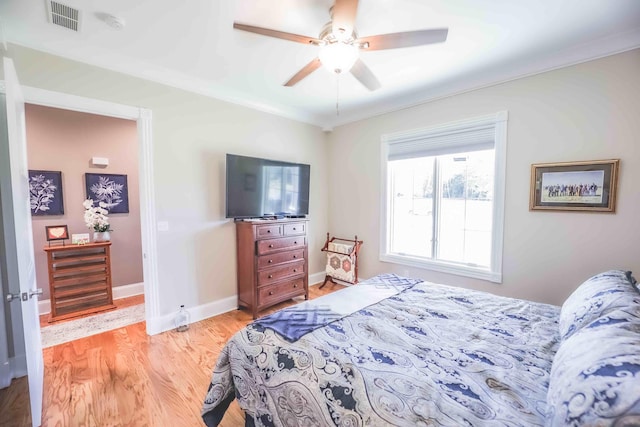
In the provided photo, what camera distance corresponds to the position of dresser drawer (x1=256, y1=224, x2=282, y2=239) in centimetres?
313

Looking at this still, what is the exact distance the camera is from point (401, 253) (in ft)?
12.4

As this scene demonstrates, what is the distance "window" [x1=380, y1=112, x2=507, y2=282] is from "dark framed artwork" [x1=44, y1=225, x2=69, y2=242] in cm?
422

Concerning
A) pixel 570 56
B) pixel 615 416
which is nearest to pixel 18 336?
pixel 615 416

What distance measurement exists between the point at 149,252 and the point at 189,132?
1376 mm

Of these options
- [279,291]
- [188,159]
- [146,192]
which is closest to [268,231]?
[279,291]

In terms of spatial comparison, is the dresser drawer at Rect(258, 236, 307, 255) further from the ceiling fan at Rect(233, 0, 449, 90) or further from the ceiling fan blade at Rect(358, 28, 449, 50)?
the ceiling fan blade at Rect(358, 28, 449, 50)

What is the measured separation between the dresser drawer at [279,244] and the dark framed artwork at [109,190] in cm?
238

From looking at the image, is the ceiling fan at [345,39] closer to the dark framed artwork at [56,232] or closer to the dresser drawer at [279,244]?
the dresser drawer at [279,244]

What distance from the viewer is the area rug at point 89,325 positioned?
270cm

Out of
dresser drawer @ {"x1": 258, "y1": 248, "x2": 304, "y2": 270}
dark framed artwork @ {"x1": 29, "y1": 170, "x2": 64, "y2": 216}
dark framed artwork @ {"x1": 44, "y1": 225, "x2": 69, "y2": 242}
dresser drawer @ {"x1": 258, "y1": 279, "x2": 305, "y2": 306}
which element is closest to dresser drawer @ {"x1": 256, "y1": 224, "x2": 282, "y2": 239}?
dresser drawer @ {"x1": 258, "y1": 248, "x2": 304, "y2": 270}

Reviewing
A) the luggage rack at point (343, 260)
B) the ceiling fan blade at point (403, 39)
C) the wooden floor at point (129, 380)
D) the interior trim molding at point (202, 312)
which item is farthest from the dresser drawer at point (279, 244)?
the ceiling fan blade at point (403, 39)

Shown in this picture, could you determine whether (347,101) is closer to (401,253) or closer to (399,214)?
(399,214)

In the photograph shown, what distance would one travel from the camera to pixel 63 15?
6.26 ft

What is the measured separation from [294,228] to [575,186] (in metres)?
2.93
